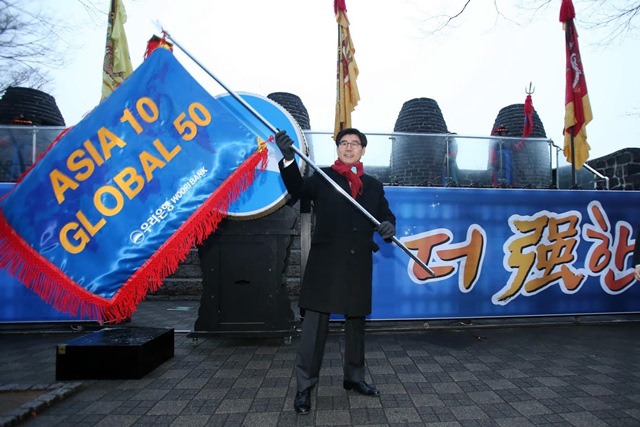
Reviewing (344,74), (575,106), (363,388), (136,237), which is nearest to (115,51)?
(344,74)

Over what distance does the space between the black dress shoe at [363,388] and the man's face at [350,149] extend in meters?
1.85

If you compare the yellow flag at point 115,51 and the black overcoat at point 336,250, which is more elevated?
the yellow flag at point 115,51

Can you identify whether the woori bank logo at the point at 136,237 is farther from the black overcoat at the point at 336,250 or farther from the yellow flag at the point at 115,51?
the yellow flag at the point at 115,51

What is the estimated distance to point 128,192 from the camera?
2.53 meters

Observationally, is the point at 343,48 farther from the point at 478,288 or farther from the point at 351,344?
the point at 351,344

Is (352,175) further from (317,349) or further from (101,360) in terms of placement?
(101,360)

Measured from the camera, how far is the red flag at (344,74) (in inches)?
277

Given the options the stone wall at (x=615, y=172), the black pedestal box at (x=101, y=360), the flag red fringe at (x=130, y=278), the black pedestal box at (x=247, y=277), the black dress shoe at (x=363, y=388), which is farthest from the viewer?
the stone wall at (x=615, y=172)

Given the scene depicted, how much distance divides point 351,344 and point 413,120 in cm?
1246

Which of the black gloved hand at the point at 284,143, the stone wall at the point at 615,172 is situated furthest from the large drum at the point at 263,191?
the stone wall at the point at 615,172

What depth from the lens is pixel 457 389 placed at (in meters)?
2.97

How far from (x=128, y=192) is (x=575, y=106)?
25.8 ft

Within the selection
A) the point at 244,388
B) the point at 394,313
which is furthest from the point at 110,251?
the point at 394,313

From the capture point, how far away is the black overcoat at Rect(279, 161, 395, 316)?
2695 mm
